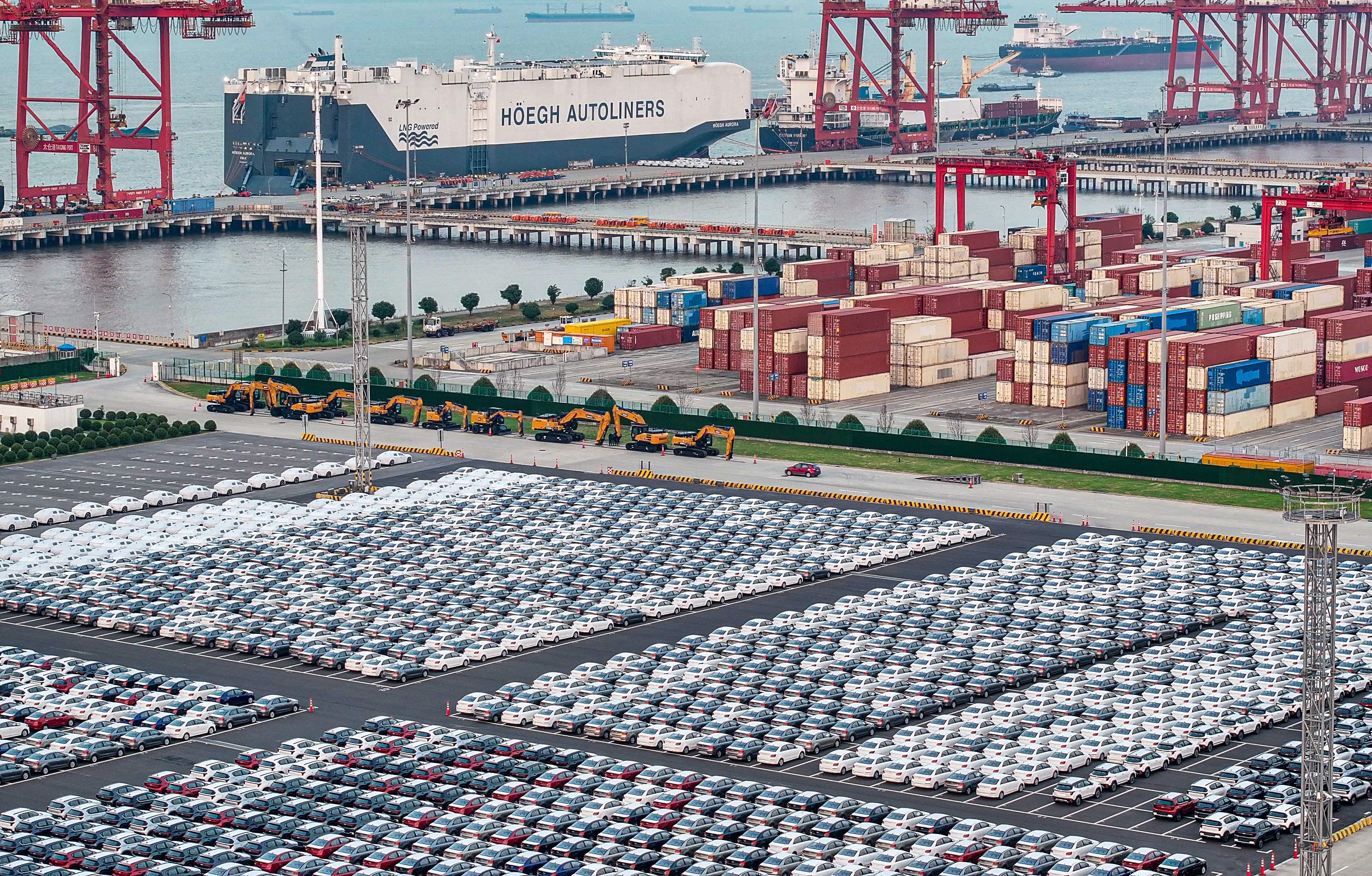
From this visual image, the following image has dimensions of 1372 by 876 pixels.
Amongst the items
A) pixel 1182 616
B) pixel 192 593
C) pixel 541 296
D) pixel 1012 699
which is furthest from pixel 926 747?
pixel 541 296

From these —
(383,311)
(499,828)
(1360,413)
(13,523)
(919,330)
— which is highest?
(383,311)

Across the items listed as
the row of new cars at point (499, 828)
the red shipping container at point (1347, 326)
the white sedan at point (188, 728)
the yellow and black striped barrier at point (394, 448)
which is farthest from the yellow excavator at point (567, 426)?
the row of new cars at point (499, 828)

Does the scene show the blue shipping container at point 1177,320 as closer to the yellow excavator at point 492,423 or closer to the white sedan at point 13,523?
the yellow excavator at point 492,423

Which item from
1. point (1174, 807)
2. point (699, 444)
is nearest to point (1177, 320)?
point (699, 444)

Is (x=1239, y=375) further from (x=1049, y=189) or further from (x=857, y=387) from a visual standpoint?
(x=1049, y=189)

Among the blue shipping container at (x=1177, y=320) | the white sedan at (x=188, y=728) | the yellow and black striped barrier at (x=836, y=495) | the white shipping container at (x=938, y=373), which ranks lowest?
the white sedan at (x=188, y=728)

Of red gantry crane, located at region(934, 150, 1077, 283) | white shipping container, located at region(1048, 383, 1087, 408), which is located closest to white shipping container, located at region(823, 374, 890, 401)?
white shipping container, located at region(1048, 383, 1087, 408)

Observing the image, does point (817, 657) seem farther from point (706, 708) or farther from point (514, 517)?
point (514, 517)
